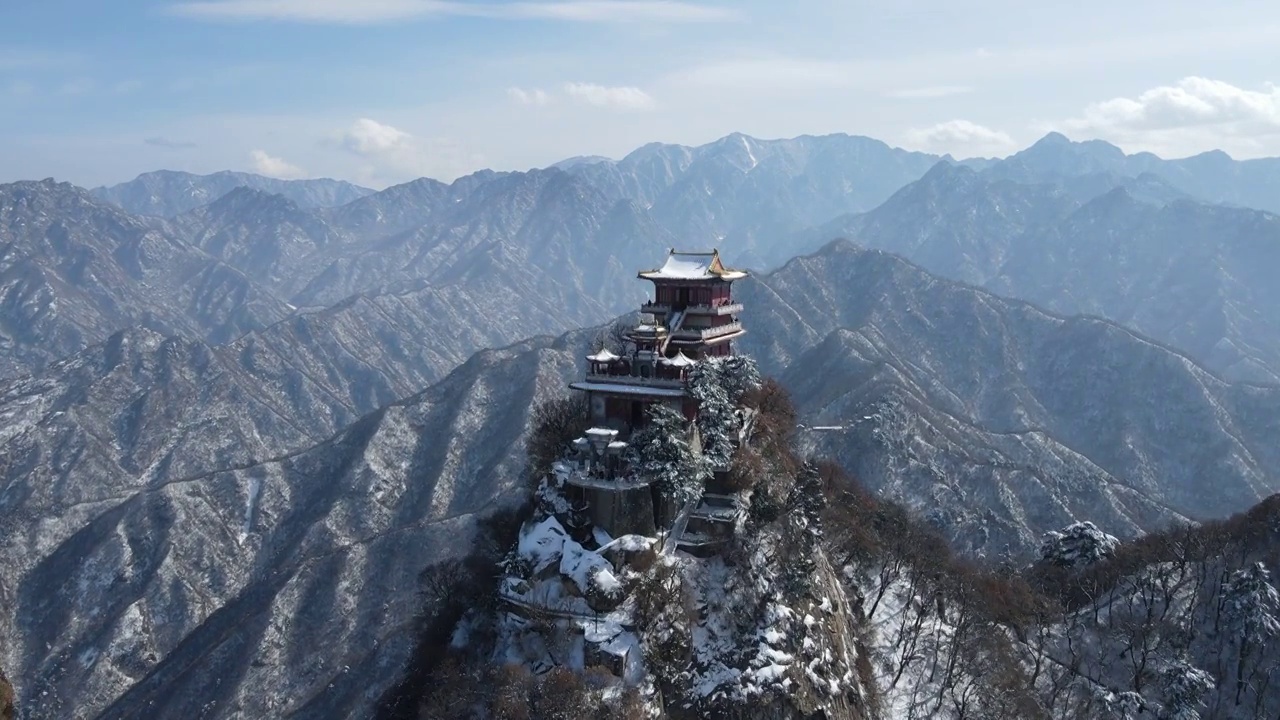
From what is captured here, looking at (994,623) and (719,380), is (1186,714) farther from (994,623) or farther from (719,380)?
(719,380)

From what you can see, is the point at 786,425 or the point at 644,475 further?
the point at 786,425

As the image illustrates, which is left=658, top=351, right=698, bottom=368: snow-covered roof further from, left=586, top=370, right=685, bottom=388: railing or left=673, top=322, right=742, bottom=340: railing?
left=673, top=322, right=742, bottom=340: railing

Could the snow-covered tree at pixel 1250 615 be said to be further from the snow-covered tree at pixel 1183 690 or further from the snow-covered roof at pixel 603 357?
the snow-covered roof at pixel 603 357

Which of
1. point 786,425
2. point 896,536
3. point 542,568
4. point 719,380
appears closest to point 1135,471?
point 896,536

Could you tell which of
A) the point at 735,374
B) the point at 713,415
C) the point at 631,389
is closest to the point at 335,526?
the point at 631,389

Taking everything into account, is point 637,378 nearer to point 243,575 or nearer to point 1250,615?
point 1250,615

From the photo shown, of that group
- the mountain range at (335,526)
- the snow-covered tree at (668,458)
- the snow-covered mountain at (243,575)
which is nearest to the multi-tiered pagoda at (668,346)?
the snow-covered tree at (668,458)
